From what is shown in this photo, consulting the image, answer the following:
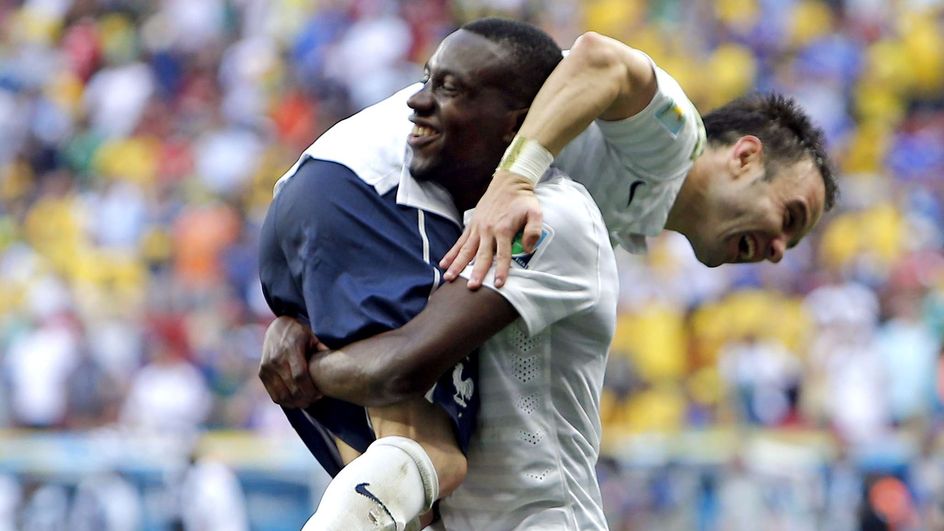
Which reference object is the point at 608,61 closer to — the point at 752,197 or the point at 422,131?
the point at 422,131

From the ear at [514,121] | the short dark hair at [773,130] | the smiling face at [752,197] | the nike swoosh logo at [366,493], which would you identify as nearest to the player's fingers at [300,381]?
the nike swoosh logo at [366,493]

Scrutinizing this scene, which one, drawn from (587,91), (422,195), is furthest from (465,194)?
(587,91)

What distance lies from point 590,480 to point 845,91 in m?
9.64

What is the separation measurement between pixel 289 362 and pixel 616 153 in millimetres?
991

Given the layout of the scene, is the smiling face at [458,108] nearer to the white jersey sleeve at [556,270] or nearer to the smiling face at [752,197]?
the white jersey sleeve at [556,270]

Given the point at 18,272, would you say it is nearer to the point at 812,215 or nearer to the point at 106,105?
the point at 106,105

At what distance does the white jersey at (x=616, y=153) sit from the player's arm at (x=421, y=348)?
0.33m

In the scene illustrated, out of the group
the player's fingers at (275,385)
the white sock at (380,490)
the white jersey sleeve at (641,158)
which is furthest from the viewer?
the white jersey sleeve at (641,158)

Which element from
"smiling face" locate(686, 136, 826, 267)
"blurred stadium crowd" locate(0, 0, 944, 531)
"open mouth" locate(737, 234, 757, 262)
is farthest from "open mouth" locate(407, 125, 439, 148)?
"blurred stadium crowd" locate(0, 0, 944, 531)

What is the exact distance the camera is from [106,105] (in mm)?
15508

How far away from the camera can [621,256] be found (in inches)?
459

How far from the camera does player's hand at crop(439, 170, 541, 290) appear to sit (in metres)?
3.77

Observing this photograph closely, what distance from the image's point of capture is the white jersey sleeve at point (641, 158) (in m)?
4.20

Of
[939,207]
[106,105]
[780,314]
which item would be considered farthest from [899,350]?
[106,105]
